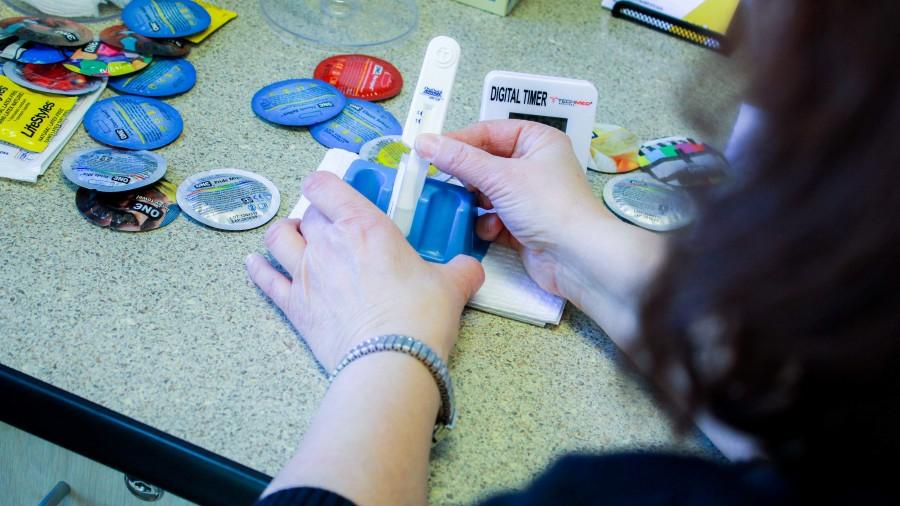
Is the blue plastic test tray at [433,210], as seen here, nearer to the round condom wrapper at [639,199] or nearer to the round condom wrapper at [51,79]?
the round condom wrapper at [639,199]

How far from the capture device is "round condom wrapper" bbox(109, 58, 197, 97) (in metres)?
0.89

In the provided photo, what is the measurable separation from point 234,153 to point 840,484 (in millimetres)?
659

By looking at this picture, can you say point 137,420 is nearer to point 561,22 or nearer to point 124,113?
point 124,113

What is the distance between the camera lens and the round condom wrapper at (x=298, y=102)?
0.89 m

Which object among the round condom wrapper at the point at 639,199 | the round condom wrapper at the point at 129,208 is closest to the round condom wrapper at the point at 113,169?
the round condom wrapper at the point at 129,208

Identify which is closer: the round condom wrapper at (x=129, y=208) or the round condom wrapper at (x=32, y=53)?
the round condom wrapper at (x=129, y=208)

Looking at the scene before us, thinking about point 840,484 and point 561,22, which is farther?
point 561,22

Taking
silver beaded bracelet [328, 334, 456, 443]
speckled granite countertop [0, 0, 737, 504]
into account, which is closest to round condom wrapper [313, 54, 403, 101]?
speckled granite countertop [0, 0, 737, 504]

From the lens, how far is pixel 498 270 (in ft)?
2.54

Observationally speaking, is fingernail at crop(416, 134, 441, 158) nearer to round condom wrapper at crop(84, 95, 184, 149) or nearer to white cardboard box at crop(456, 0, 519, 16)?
round condom wrapper at crop(84, 95, 184, 149)

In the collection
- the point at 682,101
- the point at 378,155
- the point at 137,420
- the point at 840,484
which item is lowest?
the point at 137,420

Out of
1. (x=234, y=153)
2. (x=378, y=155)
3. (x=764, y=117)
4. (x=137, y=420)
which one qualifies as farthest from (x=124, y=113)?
(x=764, y=117)

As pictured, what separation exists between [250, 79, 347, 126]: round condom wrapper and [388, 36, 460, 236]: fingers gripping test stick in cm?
20

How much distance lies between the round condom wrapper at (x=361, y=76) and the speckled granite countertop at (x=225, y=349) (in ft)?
0.41
